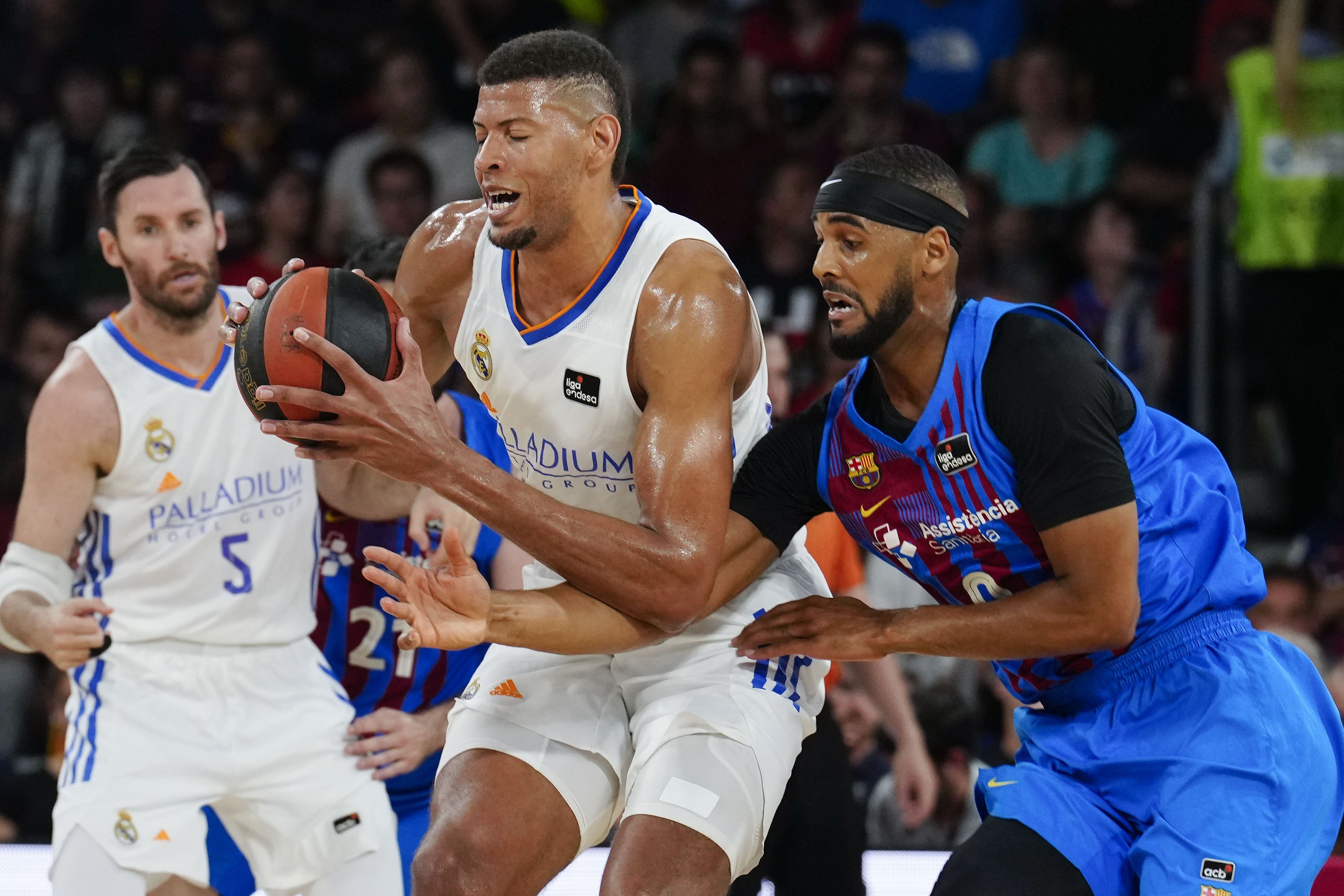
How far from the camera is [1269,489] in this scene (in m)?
7.18

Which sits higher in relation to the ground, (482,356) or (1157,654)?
(482,356)

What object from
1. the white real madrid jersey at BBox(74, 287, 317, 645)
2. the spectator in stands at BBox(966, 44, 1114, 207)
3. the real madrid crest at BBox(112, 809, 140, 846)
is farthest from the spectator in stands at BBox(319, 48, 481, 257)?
the real madrid crest at BBox(112, 809, 140, 846)

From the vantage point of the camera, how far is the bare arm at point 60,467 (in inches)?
162

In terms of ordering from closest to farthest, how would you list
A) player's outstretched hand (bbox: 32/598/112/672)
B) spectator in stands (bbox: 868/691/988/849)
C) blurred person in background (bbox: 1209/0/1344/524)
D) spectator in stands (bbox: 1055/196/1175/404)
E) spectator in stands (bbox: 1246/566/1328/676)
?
player's outstretched hand (bbox: 32/598/112/672)
spectator in stands (bbox: 868/691/988/849)
spectator in stands (bbox: 1246/566/1328/676)
blurred person in background (bbox: 1209/0/1344/524)
spectator in stands (bbox: 1055/196/1175/404)

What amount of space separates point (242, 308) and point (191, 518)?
4.07 ft

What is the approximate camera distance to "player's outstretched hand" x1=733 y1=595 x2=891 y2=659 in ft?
11.2

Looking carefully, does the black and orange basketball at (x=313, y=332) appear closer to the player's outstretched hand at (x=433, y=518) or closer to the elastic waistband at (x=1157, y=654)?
the player's outstretched hand at (x=433, y=518)

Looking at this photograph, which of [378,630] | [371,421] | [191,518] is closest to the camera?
[371,421]

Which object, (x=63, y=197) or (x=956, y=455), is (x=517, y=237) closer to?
(x=956, y=455)

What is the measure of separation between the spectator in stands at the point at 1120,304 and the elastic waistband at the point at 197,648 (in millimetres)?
4410

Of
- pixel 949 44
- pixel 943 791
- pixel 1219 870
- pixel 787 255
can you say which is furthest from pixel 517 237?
pixel 949 44

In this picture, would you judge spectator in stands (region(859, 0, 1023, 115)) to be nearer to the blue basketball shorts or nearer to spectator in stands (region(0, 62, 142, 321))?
spectator in stands (region(0, 62, 142, 321))

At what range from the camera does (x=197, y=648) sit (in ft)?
14.0

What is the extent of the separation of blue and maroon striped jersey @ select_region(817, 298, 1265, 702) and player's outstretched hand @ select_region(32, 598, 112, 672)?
1.88 metres
